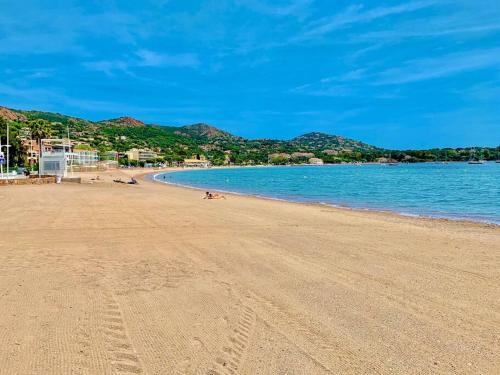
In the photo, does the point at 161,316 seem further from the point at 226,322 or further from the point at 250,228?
the point at 250,228

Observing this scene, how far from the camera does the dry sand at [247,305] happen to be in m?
4.04

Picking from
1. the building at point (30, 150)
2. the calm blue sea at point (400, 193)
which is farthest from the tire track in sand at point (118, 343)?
the building at point (30, 150)

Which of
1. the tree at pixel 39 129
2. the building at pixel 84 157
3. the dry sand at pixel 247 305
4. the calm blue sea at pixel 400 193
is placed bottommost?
the calm blue sea at pixel 400 193

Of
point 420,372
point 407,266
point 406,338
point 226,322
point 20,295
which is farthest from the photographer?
point 407,266

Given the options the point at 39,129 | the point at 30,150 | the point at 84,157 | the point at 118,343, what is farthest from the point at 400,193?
the point at 84,157

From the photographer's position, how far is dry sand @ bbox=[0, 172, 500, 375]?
4043 millimetres

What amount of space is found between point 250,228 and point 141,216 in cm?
510

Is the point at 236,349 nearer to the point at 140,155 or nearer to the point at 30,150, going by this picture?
the point at 30,150

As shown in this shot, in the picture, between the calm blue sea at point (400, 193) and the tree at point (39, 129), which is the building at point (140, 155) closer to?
the tree at point (39, 129)

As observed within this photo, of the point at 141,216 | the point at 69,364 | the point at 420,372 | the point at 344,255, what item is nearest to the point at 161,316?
the point at 69,364

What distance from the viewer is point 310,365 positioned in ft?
13.0

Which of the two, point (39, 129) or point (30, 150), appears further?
point (30, 150)

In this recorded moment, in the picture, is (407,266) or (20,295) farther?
(407,266)

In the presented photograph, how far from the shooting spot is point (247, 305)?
5.64m
